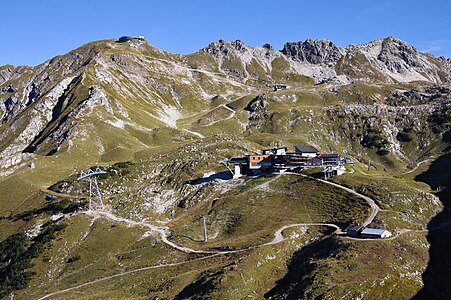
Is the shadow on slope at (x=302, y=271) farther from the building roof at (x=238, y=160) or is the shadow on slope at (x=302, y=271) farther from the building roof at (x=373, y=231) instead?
the building roof at (x=238, y=160)

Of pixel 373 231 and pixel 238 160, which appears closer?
pixel 373 231

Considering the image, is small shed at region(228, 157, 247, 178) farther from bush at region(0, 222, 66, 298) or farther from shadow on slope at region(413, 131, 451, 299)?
shadow on slope at region(413, 131, 451, 299)

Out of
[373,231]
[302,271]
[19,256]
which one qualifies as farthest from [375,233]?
[19,256]

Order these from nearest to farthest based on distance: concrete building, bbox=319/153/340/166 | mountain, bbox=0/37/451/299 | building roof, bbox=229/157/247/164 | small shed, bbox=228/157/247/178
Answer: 1. mountain, bbox=0/37/451/299
2. concrete building, bbox=319/153/340/166
3. small shed, bbox=228/157/247/178
4. building roof, bbox=229/157/247/164

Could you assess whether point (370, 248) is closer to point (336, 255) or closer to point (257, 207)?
point (336, 255)

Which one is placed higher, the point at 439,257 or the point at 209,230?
the point at 209,230

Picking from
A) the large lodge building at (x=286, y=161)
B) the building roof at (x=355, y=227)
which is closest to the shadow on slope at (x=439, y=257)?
the building roof at (x=355, y=227)

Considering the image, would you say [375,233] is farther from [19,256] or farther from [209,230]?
[19,256]

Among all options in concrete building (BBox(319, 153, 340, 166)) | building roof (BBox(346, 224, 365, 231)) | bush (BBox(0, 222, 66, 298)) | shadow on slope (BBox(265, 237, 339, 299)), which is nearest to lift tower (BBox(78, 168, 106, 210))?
bush (BBox(0, 222, 66, 298))
